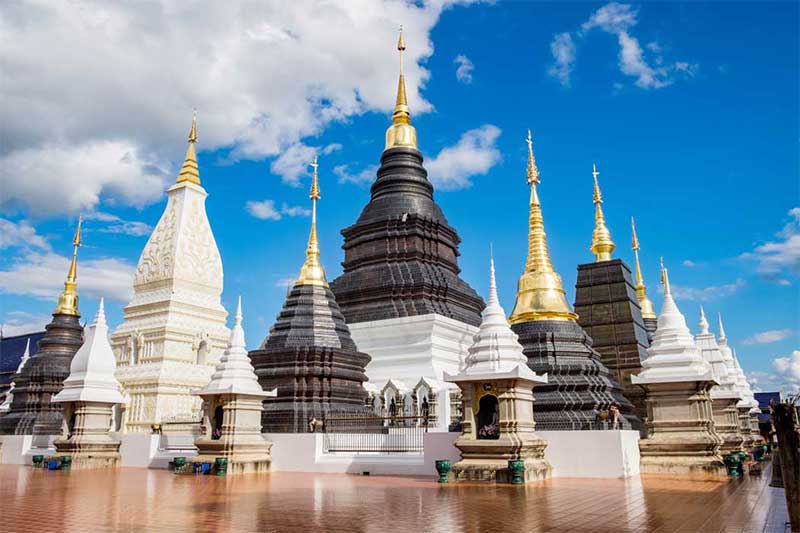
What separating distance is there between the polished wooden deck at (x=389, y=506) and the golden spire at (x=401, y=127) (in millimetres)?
24971

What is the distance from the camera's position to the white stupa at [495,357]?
16.2m

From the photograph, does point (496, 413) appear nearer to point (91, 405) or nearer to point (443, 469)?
point (443, 469)

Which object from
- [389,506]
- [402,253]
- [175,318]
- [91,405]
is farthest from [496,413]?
[175,318]

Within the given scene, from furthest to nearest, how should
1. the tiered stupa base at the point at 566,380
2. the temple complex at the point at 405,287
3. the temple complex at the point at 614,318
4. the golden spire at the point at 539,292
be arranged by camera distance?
the temple complex at the point at 614,318, the temple complex at the point at 405,287, the golden spire at the point at 539,292, the tiered stupa base at the point at 566,380

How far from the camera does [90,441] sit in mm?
23609

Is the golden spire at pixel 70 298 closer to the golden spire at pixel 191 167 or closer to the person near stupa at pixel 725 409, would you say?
the golden spire at pixel 191 167

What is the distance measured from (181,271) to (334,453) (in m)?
20.7

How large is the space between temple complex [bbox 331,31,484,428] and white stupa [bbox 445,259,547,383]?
8712 mm

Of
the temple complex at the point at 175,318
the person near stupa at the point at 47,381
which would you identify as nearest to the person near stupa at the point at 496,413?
the temple complex at the point at 175,318

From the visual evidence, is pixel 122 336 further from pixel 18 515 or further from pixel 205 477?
pixel 18 515

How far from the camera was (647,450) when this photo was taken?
17953 mm

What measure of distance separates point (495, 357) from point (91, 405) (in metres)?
15.5

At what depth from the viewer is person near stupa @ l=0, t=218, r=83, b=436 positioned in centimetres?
3288

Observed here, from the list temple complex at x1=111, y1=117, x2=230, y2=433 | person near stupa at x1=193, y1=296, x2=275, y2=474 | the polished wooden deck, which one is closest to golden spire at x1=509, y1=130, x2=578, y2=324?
the polished wooden deck
